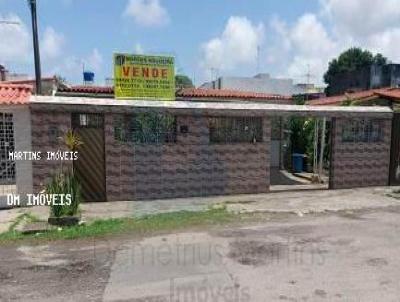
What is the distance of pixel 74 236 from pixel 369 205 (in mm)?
7161

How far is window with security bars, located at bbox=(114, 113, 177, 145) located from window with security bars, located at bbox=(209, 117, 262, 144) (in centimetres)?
115

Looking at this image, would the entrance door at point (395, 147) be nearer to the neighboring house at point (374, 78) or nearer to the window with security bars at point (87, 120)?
the window with security bars at point (87, 120)

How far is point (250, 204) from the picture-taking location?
1096 cm

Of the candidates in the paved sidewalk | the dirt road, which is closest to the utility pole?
the paved sidewalk

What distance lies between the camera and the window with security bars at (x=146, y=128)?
1116cm

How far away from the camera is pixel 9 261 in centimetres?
670

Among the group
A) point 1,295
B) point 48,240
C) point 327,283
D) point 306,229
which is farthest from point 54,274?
point 306,229

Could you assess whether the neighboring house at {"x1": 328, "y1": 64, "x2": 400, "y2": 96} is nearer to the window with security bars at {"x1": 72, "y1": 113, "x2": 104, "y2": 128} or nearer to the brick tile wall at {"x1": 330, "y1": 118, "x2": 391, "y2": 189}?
the brick tile wall at {"x1": 330, "y1": 118, "x2": 391, "y2": 189}

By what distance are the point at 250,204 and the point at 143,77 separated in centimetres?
470

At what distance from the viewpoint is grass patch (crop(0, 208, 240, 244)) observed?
808 cm

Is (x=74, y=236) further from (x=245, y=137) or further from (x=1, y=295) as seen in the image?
(x=245, y=137)

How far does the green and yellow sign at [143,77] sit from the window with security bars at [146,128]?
1196 mm

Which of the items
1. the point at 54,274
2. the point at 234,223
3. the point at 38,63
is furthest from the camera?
the point at 38,63

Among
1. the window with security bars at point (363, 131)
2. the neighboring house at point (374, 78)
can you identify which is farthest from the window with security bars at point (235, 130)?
the neighboring house at point (374, 78)
